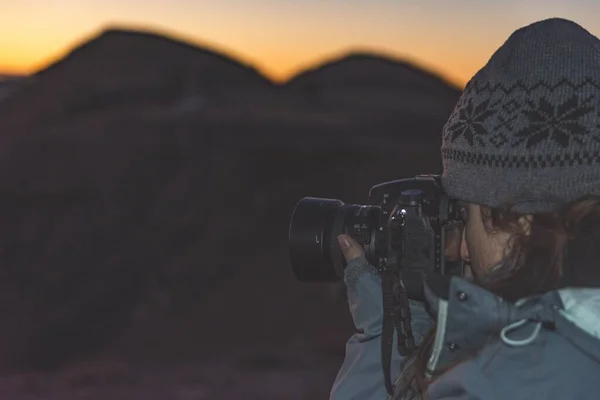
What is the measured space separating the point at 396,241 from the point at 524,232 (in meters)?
0.27

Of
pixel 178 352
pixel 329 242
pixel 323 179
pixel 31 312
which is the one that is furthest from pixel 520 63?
pixel 323 179

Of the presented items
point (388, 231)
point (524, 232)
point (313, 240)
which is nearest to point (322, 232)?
point (313, 240)

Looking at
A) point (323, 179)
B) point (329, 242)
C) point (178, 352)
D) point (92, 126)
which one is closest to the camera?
point (329, 242)

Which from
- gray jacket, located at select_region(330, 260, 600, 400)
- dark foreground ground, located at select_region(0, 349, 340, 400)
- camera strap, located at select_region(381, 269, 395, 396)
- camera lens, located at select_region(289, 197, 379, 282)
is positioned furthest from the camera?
dark foreground ground, located at select_region(0, 349, 340, 400)

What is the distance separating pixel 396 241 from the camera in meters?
1.20

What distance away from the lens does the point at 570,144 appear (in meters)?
0.96

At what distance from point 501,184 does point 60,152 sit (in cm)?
770

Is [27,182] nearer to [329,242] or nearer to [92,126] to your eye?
[92,126]

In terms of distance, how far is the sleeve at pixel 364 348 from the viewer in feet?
3.74

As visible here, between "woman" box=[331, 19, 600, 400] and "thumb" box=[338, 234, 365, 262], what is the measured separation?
0.19 meters

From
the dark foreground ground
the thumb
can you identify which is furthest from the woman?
the dark foreground ground

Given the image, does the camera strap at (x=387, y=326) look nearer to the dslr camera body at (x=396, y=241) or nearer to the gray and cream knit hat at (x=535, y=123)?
the dslr camera body at (x=396, y=241)

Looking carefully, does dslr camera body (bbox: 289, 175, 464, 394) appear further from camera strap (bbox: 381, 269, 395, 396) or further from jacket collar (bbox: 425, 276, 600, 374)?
jacket collar (bbox: 425, 276, 600, 374)

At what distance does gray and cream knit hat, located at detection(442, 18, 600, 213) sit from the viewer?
0.96 meters
